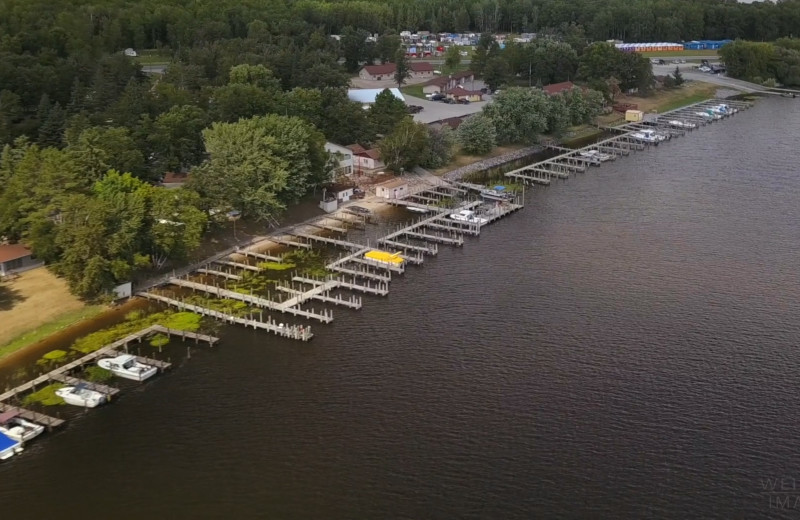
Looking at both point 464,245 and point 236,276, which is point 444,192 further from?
point 236,276

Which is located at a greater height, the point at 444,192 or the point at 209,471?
the point at 444,192

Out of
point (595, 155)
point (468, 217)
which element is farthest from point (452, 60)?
point (468, 217)

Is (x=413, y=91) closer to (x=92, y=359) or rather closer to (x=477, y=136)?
(x=477, y=136)

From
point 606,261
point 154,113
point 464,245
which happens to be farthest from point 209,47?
point 606,261

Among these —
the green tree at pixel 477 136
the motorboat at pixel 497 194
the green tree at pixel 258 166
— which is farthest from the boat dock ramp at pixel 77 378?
the green tree at pixel 477 136

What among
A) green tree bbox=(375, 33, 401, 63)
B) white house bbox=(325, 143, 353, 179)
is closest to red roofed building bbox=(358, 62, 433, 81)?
green tree bbox=(375, 33, 401, 63)

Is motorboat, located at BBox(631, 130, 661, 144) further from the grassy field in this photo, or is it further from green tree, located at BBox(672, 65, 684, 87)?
the grassy field
